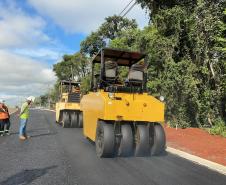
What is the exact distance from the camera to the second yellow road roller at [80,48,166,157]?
10.6 m

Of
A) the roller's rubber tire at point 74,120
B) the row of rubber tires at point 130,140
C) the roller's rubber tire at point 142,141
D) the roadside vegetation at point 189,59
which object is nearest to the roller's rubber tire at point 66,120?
the roller's rubber tire at point 74,120

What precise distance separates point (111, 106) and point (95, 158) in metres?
1.51

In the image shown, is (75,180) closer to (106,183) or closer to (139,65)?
(106,183)

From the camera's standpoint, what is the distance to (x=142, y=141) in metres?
10.8

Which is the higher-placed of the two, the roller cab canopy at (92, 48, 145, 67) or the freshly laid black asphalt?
the roller cab canopy at (92, 48, 145, 67)

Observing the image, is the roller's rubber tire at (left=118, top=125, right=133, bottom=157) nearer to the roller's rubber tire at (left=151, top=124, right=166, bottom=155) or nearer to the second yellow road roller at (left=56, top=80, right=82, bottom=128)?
the roller's rubber tire at (left=151, top=124, right=166, bottom=155)

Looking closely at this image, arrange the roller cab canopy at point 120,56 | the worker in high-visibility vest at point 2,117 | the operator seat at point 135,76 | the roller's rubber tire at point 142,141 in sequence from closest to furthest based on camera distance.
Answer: the roller's rubber tire at point 142,141
the operator seat at point 135,76
the roller cab canopy at point 120,56
the worker in high-visibility vest at point 2,117

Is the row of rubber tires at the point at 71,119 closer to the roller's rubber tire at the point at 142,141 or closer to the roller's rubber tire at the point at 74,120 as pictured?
the roller's rubber tire at the point at 74,120

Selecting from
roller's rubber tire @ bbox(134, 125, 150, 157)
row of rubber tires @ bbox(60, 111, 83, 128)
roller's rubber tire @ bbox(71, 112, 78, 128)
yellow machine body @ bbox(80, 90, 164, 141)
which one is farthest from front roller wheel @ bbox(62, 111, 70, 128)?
roller's rubber tire @ bbox(134, 125, 150, 157)

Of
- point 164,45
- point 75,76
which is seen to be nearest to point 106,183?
point 164,45

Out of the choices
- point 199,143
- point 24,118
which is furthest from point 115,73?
point 24,118

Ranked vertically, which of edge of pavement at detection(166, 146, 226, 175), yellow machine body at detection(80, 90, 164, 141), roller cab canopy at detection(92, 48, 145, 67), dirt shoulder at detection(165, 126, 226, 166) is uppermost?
roller cab canopy at detection(92, 48, 145, 67)

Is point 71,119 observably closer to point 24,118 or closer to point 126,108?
point 24,118

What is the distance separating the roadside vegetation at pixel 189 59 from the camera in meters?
17.2
